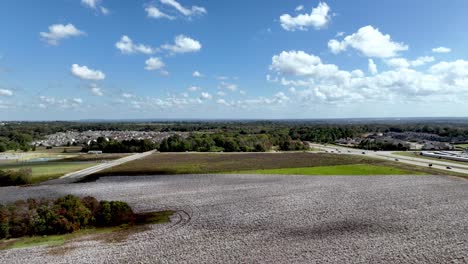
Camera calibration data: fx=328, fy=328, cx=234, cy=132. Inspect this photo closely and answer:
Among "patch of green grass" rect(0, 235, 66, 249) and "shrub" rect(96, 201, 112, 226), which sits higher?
"shrub" rect(96, 201, 112, 226)

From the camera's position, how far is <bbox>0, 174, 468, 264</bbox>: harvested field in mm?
18281

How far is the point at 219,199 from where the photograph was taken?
31.3 meters

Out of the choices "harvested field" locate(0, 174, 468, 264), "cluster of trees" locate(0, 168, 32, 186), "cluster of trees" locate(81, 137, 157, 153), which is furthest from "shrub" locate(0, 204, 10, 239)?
"cluster of trees" locate(81, 137, 157, 153)

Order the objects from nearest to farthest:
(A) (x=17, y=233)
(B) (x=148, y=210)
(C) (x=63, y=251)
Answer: (C) (x=63, y=251)
(A) (x=17, y=233)
(B) (x=148, y=210)

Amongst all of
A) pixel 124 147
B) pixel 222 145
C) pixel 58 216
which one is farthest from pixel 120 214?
pixel 222 145

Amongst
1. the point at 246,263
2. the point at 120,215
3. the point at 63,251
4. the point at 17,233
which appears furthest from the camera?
the point at 120,215

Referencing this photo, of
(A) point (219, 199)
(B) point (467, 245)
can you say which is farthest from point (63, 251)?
(B) point (467, 245)

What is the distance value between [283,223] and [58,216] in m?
15.7

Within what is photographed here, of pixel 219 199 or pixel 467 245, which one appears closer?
pixel 467 245

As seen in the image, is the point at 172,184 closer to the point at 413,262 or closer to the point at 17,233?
the point at 17,233

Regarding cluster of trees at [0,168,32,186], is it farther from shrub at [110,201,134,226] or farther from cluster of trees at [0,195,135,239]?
shrub at [110,201,134,226]

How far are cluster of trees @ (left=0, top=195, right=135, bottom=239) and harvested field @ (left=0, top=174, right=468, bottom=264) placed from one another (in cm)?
273

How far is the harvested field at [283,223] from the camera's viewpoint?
18.3 meters

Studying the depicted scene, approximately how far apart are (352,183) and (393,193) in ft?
19.8
